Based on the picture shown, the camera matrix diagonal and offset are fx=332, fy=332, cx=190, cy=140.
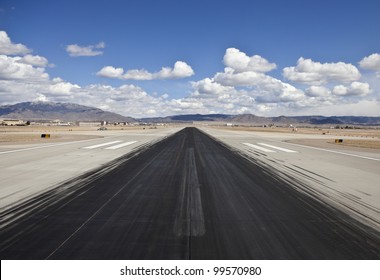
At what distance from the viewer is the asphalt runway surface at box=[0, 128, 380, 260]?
18.2 ft

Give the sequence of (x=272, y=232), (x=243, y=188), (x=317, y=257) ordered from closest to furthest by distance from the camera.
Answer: (x=317, y=257)
(x=272, y=232)
(x=243, y=188)

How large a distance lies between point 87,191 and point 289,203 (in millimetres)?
5984

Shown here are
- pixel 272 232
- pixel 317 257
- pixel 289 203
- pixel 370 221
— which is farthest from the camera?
pixel 289 203

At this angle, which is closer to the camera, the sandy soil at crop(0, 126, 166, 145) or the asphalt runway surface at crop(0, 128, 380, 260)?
the asphalt runway surface at crop(0, 128, 380, 260)

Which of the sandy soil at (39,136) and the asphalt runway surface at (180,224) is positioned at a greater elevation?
the sandy soil at (39,136)

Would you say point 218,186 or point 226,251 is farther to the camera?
point 218,186

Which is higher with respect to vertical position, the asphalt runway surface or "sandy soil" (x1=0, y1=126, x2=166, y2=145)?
"sandy soil" (x1=0, y1=126, x2=166, y2=145)

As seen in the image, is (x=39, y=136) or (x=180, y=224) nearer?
(x=180, y=224)

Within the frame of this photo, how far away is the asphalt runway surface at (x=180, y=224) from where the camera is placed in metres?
5.55

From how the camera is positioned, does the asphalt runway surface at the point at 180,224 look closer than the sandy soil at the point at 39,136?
Yes

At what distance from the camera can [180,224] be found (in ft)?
23.0

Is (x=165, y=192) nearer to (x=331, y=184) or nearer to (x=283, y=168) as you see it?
(x=331, y=184)
